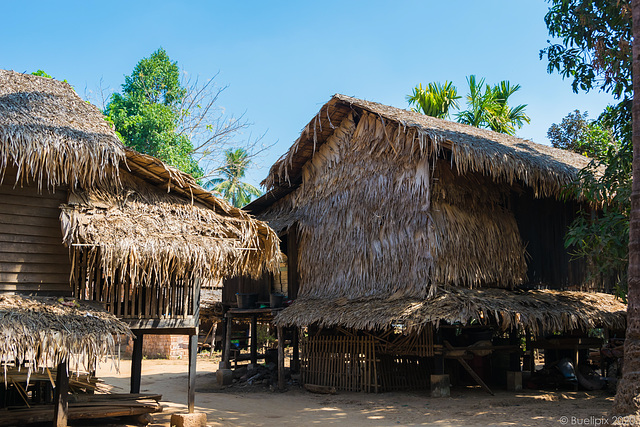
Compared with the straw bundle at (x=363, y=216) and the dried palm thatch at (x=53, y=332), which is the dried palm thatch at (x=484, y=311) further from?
the dried palm thatch at (x=53, y=332)

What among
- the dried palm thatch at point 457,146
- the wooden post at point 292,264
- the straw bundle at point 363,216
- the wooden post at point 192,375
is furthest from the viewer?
the wooden post at point 292,264

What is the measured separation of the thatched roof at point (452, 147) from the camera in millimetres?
9758

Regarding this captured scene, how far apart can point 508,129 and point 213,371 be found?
1225cm

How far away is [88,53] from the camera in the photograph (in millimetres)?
15227

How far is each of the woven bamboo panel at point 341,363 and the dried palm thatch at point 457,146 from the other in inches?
162

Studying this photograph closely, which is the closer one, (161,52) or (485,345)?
(485,345)

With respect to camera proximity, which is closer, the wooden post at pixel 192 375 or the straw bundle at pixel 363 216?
the wooden post at pixel 192 375

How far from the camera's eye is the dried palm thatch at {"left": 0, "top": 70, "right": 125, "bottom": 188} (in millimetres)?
6746

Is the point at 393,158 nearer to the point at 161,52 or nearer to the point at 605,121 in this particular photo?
the point at 605,121

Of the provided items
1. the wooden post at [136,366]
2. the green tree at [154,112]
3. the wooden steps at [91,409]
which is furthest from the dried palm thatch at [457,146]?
the green tree at [154,112]

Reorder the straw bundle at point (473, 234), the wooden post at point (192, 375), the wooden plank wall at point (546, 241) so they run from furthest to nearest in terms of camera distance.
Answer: the wooden plank wall at point (546, 241) → the straw bundle at point (473, 234) → the wooden post at point (192, 375)

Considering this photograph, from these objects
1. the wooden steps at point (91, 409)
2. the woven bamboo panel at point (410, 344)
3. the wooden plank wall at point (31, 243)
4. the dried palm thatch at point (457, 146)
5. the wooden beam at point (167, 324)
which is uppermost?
the dried palm thatch at point (457, 146)

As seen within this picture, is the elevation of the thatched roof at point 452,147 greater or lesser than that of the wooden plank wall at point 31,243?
greater

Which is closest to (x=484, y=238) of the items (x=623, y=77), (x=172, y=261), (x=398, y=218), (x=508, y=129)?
(x=398, y=218)
